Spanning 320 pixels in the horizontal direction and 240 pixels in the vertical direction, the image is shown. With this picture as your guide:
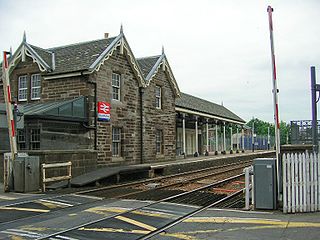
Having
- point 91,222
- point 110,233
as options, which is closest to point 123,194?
point 91,222

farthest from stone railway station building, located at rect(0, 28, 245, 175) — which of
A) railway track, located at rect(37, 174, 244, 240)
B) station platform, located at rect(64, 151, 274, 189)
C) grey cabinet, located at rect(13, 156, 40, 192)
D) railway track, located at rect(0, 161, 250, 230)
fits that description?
railway track, located at rect(37, 174, 244, 240)

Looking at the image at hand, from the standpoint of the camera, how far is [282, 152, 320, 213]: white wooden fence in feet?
27.5

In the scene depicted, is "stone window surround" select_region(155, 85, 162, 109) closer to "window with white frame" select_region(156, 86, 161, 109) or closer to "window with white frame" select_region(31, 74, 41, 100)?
"window with white frame" select_region(156, 86, 161, 109)

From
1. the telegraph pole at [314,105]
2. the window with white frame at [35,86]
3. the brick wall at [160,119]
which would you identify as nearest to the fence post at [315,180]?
the telegraph pole at [314,105]

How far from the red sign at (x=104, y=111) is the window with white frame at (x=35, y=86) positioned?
12.5 ft

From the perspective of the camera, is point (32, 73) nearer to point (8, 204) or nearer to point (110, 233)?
point (8, 204)

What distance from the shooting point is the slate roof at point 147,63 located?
24.2 meters

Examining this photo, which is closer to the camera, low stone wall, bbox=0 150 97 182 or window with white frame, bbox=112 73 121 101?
low stone wall, bbox=0 150 97 182

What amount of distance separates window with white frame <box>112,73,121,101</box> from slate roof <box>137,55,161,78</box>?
301cm

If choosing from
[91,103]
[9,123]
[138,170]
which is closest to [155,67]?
[91,103]

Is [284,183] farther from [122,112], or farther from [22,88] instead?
[22,88]

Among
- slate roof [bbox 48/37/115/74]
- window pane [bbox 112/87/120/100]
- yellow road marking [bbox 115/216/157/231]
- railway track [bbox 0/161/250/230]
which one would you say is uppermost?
slate roof [bbox 48/37/115/74]

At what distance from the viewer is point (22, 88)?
834 inches

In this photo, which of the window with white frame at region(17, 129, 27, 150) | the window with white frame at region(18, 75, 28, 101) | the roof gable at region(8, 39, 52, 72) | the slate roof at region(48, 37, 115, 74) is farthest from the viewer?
the window with white frame at region(18, 75, 28, 101)
